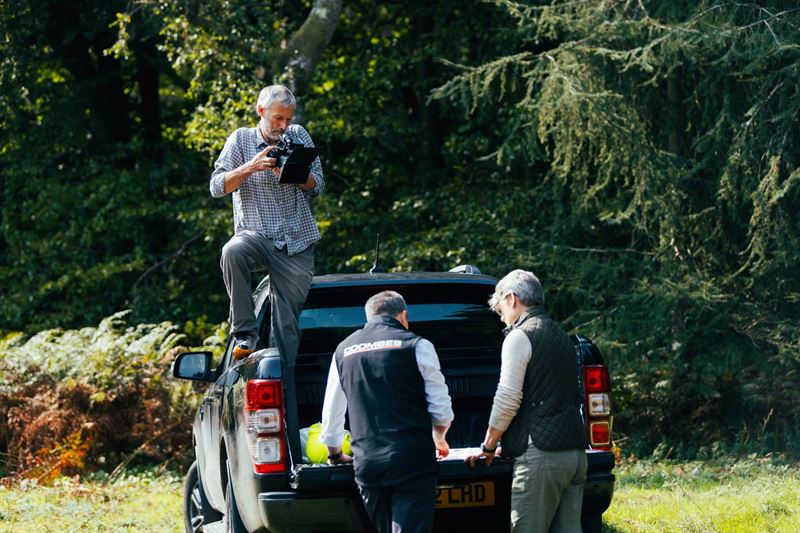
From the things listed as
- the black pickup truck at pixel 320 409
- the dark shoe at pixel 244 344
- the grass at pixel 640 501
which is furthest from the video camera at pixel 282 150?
the grass at pixel 640 501

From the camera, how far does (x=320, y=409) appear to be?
640 centimetres

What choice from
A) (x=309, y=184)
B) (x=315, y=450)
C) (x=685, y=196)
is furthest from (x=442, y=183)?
(x=315, y=450)

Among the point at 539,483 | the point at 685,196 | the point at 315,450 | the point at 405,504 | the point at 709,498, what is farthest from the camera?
the point at 685,196

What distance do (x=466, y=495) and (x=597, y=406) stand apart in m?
0.81

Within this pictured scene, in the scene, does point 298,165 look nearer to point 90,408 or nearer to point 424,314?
point 424,314

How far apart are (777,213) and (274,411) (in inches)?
315

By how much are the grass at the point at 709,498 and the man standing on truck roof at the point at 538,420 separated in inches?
101

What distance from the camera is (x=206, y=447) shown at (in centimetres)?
744

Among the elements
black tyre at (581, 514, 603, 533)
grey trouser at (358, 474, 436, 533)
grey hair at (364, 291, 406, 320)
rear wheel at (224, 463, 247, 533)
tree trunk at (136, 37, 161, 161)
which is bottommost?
black tyre at (581, 514, 603, 533)

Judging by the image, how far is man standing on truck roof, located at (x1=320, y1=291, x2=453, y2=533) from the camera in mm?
5207

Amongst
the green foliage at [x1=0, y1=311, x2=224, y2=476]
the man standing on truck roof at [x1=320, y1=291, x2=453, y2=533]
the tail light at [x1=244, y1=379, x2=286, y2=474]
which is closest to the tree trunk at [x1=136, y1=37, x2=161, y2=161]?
the green foliage at [x1=0, y1=311, x2=224, y2=476]

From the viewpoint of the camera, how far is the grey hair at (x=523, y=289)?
18.4 ft

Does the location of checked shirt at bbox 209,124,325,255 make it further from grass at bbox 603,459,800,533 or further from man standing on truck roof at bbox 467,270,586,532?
grass at bbox 603,459,800,533

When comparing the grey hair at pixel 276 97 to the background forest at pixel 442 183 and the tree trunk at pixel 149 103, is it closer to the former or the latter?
the background forest at pixel 442 183
